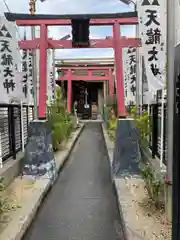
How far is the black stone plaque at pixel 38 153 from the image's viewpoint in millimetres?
7172

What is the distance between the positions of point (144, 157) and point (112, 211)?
8.99ft

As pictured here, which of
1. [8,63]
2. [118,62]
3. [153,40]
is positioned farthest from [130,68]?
[8,63]

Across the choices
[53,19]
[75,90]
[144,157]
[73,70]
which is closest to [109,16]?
[53,19]

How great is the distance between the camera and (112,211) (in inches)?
207

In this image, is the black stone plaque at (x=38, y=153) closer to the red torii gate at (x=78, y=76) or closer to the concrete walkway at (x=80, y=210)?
the concrete walkway at (x=80, y=210)

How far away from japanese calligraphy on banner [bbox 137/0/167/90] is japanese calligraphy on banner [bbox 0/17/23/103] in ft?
8.71

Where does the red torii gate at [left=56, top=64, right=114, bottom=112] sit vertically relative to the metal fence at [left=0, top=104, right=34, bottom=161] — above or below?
above

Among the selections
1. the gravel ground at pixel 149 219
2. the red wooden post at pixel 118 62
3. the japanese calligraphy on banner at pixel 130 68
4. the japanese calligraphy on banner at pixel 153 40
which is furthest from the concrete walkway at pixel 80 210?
the japanese calligraphy on banner at pixel 130 68

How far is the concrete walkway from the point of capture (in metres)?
4.36

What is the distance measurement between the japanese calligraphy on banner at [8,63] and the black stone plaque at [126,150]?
2318 millimetres

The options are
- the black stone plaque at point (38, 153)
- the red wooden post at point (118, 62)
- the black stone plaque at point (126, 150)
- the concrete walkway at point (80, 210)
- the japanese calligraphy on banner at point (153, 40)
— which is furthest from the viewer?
the red wooden post at point (118, 62)

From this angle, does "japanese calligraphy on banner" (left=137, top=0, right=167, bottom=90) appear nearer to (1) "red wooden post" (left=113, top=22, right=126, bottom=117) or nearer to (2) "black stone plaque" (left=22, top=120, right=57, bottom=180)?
(1) "red wooden post" (left=113, top=22, right=126, bottom=117)

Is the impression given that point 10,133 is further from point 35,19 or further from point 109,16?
point 109,16

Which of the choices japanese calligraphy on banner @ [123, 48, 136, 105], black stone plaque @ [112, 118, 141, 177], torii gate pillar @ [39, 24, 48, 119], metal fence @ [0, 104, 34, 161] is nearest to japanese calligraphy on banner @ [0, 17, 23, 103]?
metal fence @ [0, 104, 34, 161]
